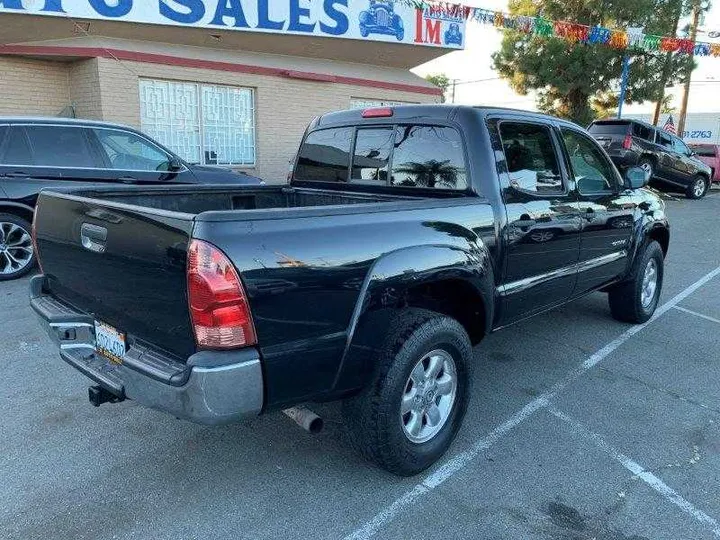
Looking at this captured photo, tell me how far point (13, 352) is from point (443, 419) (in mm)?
3391

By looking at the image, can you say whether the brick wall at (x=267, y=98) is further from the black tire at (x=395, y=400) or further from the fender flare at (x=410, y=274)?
the black tire at (x=395, y=400)

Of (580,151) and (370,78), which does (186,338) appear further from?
(370,78)

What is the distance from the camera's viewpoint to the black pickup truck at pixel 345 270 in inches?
88.1

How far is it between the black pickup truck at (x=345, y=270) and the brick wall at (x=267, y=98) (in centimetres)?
728

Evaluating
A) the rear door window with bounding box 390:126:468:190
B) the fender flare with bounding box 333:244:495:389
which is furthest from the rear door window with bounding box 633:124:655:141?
the fender flare with bounding box 333:244:495:389

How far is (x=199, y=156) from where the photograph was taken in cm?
1177

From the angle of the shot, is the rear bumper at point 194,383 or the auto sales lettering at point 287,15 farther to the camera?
the auto sales lettering at point 287,15

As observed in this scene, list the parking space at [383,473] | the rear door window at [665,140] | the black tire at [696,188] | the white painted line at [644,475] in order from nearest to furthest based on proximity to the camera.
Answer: the parking space at [383,473] → the white painted line at [644,475] → the rear door window at [665,140] → the black tire at [696,188]

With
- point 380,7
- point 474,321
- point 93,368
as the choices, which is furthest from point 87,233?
point 380,7

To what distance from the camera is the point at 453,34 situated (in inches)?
571

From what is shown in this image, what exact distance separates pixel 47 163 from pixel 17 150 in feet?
1.03

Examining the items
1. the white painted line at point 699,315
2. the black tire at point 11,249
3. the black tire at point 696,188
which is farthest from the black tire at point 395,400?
the black tire at point 696,188

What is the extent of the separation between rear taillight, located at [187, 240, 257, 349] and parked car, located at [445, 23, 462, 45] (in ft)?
A: 45.3

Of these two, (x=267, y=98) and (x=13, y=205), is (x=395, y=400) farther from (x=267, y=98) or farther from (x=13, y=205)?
(x=267, y=98)
